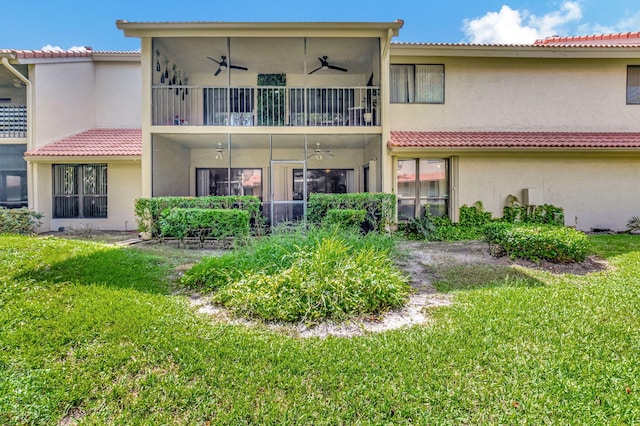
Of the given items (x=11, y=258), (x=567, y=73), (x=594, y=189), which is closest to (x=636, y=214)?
(x=594, y=189)

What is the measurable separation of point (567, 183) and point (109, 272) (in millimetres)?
13607

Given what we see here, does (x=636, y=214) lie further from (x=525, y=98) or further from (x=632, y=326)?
(x=632, y=326)

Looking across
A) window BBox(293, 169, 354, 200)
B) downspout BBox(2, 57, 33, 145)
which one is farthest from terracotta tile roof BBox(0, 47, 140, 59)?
window BBox(293, 169, 354, 200)

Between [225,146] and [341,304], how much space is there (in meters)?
10.6

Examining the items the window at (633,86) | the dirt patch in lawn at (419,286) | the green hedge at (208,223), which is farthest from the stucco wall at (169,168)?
the window at (633,86)

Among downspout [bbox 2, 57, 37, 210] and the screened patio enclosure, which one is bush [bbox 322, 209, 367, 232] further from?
downspout [bbox 2, 57, 37, 210]

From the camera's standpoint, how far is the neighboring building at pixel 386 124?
34.6ft

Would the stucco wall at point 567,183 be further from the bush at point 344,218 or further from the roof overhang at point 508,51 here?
the bush at point 344,218

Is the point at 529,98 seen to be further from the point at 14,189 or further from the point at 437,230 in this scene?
the point at 14,189

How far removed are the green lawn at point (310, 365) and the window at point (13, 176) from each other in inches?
430

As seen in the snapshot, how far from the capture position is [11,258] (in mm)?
5359

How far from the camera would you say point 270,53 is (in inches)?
456

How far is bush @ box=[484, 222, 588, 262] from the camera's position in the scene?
6.31 m

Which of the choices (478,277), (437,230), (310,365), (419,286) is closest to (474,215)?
(437,230)
